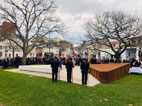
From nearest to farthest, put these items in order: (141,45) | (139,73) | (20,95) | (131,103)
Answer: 1. (131,103)
2. (20,95)
3. (139,73)
4. (141,45)

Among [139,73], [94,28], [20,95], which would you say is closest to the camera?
[20,95]

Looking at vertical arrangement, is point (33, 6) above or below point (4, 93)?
above

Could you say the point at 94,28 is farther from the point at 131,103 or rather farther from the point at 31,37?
the point at 131,103

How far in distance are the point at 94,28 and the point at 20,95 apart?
24098 mm

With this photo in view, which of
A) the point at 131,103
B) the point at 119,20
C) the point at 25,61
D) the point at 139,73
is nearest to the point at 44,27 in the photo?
the point at 25,61

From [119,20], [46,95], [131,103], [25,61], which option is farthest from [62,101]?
[119,20]

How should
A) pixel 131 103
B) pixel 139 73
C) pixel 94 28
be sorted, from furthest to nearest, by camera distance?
pixel 94 28 < pixel 139 73 < pixel 131 103

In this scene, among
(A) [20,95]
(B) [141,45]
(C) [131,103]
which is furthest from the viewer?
(B) [141,45]

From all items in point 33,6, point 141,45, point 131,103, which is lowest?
point 131,103

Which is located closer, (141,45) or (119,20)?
(119,20)

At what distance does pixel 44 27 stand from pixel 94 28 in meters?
9.84

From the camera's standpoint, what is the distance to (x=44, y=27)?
27.1 metres

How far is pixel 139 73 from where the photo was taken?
16281 millimetres

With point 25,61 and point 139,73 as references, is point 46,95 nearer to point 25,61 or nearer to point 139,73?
point 139,73
